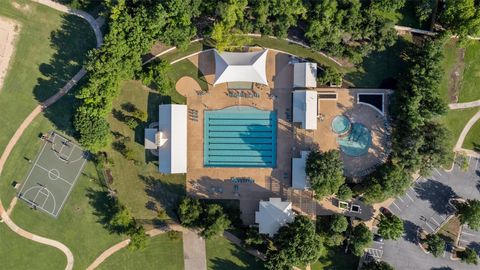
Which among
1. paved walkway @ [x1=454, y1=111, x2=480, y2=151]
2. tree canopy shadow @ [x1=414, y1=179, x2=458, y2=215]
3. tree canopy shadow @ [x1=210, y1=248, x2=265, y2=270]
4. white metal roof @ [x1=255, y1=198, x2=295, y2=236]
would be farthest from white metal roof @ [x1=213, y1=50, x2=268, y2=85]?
paved walkway @ [x1=454, y1=111, x2=480, y2=151]

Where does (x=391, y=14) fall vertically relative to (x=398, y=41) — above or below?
above

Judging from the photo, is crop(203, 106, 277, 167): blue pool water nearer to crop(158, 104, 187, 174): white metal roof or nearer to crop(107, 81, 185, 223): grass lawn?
crop(158, 104, 187, 174): white metal roof

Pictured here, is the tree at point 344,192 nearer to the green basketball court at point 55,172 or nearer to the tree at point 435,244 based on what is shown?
the tree at point 435,244

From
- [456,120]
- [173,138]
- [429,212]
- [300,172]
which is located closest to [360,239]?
[429,212]

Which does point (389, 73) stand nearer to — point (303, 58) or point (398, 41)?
point (398, 41)

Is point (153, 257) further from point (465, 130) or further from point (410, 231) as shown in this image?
point (465, 130)

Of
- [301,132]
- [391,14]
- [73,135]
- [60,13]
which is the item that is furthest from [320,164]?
[60,13]

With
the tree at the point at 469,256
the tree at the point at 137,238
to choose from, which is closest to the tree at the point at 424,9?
the tree at the point at 469,256
